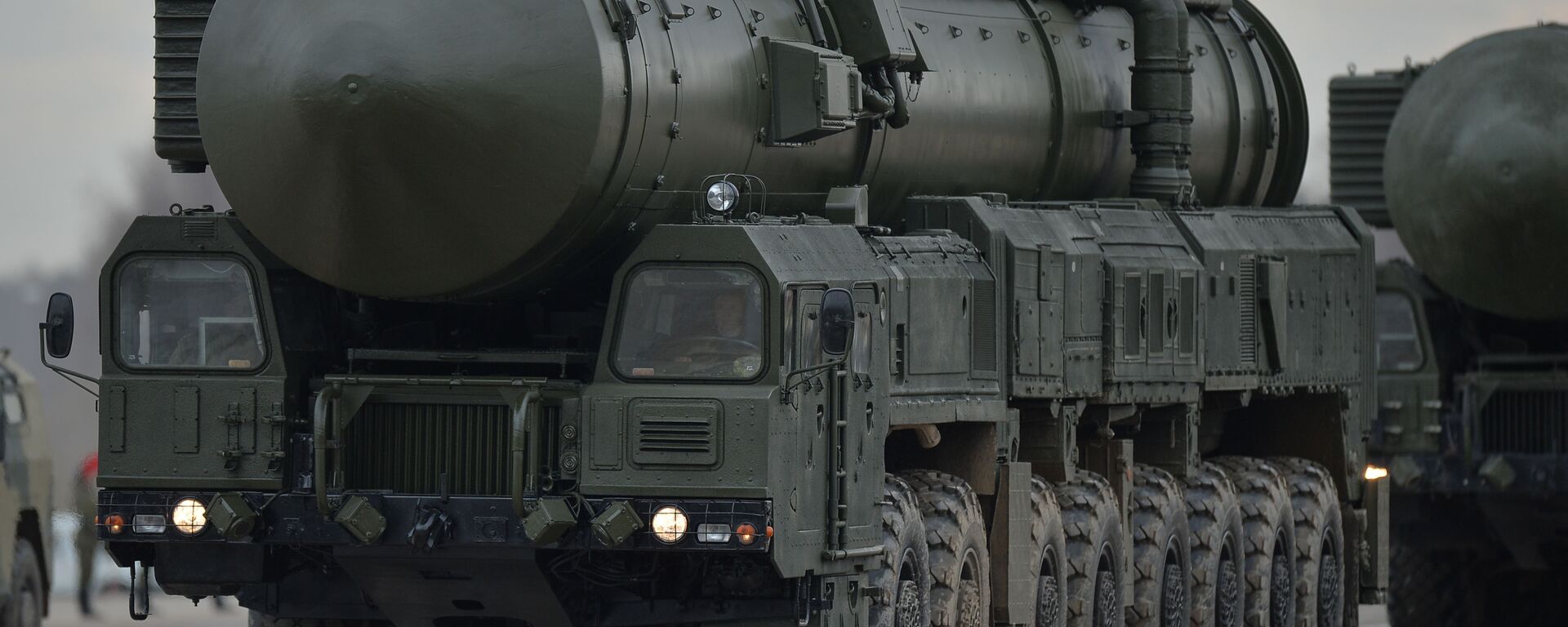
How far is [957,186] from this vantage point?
676 inches

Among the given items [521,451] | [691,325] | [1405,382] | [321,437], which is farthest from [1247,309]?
[321,437]

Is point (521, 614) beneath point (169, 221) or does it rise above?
beneath

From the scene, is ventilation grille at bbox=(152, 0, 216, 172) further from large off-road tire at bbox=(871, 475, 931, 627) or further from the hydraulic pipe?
the hydraulic pipe

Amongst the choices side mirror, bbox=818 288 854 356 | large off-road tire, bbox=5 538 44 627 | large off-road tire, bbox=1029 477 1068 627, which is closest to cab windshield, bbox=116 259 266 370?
side mirror, bbox=818 288 854 356

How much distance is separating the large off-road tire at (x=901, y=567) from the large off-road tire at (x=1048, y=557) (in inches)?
57.2

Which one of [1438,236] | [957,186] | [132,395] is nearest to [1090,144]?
[957,186]

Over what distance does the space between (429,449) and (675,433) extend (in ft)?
4.15

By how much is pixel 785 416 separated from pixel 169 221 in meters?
3.01

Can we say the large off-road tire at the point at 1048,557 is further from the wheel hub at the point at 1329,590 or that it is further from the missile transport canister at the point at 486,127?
the wheel hub at the point at 1329,590

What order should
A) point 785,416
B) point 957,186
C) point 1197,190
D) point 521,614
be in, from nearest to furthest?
1. point 785,416
2. point 521,614
3. point 957,186
4. point 1197,190

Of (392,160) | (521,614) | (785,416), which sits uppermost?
(392,160)

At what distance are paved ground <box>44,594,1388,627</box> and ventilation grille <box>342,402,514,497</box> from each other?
8526mm

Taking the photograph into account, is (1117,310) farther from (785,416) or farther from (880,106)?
(785,416)

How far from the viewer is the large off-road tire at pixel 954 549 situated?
1491 cm
